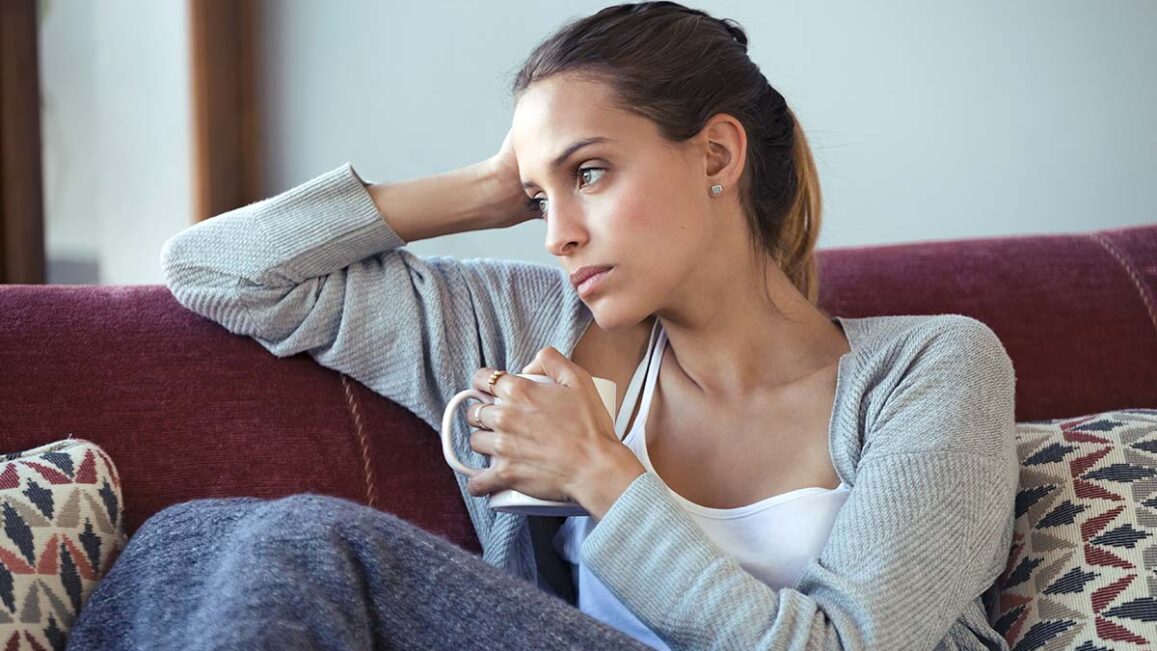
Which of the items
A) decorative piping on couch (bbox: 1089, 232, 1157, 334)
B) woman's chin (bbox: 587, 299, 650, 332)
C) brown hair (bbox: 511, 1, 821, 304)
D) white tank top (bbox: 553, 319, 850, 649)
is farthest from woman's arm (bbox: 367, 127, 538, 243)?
decorative piping on couch (bbox: 1089, 232, 1157, 334)

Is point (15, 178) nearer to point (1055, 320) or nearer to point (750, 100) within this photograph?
point (750, 100)

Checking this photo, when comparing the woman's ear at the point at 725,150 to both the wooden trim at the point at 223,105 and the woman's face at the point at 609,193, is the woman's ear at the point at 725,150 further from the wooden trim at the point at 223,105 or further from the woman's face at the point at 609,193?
the wooden trim at the point at 223,105

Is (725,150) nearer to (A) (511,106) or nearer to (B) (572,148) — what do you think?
(B) (572,148)

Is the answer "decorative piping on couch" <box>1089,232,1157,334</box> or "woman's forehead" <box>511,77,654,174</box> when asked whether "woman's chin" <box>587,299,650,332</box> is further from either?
"decorative piping on couch" <box>1089,232,1157,334</box>

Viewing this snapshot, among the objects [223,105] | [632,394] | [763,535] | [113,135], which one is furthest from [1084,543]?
[113,135]

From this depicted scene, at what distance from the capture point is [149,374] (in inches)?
56.6

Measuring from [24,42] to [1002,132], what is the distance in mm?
1938

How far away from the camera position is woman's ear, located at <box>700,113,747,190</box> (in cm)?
142

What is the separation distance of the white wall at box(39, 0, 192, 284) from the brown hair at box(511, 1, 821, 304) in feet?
4.86

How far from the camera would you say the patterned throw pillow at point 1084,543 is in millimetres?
1324

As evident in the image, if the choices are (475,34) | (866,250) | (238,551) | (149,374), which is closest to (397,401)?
(149,374)

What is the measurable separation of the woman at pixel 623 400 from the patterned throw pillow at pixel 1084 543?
7 cm

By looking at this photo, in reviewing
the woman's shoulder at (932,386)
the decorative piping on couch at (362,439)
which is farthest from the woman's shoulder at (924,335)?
the decorative piping on couch at (362,439)

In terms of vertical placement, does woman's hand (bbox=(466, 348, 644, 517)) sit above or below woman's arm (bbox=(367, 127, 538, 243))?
below
